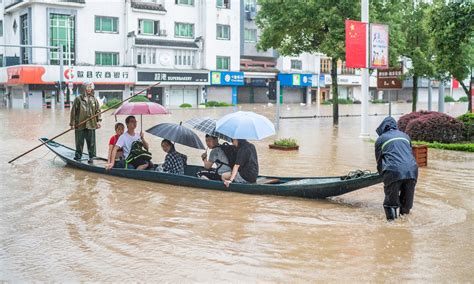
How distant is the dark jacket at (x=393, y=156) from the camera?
866 cm

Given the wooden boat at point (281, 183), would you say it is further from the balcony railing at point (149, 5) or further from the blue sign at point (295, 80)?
the blue sign at point (295, 80)

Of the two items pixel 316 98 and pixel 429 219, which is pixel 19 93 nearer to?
pixel 316 98

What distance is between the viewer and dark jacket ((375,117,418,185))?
866cm

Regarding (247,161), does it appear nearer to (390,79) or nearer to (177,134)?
(177,134)

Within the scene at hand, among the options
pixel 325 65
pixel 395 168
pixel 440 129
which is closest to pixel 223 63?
pixel 325 65

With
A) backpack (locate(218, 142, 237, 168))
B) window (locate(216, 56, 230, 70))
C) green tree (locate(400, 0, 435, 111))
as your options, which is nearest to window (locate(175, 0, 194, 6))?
window (locate(216, 56, 230, 70))

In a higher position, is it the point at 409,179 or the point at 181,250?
the point at 409,179

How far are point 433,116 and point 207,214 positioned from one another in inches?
493

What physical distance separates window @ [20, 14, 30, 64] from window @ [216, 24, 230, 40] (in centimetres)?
1828

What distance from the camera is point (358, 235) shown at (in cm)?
834

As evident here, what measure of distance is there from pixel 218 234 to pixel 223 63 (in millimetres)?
54257

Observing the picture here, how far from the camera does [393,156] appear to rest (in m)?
8.77

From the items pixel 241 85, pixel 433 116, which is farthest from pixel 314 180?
pixel 241 85

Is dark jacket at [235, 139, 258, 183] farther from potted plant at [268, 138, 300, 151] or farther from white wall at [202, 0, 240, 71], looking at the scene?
white wall at [202, 0, 240, 71]
